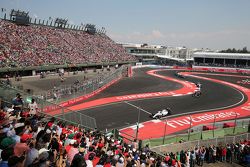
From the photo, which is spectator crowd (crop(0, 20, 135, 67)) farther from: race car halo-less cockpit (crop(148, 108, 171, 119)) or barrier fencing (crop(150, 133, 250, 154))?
barrier fencing (crop(150, 133, 250, 154))

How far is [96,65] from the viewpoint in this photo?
6388cm

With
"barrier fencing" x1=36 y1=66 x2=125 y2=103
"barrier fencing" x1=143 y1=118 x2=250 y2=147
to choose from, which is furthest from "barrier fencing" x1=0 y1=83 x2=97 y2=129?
"barrier fencing" x1=36 y1=66 x2=125 y2=103

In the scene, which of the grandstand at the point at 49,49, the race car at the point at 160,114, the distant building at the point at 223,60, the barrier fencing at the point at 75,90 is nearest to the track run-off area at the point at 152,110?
the race car at the point at 160,114

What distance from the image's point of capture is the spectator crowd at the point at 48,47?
45.2 m

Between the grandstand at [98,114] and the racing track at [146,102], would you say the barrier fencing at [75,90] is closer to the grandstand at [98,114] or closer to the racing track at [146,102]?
the grandstand at [98,114]

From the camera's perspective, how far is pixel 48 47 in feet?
178

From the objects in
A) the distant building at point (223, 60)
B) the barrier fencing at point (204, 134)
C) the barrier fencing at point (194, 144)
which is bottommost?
the barrier fencing at point (194, 144)

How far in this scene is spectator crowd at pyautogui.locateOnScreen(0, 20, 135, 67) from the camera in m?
45.2

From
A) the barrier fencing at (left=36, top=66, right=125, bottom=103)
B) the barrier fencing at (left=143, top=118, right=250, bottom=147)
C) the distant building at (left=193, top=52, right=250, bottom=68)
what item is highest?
the distant building at (left=193, top=52, right=250, bottom=68)

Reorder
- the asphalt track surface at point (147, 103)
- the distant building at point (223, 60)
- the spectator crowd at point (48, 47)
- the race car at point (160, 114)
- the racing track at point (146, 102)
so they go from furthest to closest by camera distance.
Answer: the distant building at point (223, 60), the spectator crowd at point (48, 47), the race car at point (160, 114), the asphalt track surface at point (147, 103), the racing track at point (146, 102)

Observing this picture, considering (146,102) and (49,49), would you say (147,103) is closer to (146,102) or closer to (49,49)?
(146,102)

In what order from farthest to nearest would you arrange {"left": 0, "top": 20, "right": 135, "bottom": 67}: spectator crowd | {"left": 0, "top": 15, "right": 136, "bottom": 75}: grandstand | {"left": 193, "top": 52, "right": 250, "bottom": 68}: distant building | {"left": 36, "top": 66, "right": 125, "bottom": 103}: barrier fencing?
{"left": 193, "top": 52, "right": 250, "bottom": 68}: distant building
{"left": 0, "top": 20, "right": 135, "bottom": 67}: spectator crowd
{"left": 0, "top": 15, "right": 136, "bottom": 75}: grandstand
{"left": 36, "top": 66, "right": 125, "bottom": 103}: barrier fencing

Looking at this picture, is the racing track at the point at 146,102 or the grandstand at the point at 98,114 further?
the racing track at the point at 146,102

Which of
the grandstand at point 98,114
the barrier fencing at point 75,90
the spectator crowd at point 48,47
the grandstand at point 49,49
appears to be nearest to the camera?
the grandstand at point 98,114
